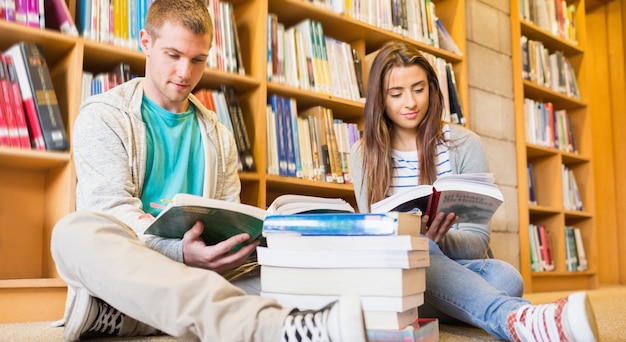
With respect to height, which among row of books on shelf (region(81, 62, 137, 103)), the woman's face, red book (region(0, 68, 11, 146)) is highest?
row of books on shelf (region(81, 62, 137, 103))

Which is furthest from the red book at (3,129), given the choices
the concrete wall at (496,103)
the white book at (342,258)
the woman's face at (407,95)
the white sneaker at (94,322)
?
the concrete wall at (496,103)

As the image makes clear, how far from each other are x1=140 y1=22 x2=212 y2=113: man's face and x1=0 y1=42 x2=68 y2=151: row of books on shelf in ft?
1.22

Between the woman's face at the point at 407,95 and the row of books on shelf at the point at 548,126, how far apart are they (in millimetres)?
1819

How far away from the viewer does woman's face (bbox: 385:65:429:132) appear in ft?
5.70

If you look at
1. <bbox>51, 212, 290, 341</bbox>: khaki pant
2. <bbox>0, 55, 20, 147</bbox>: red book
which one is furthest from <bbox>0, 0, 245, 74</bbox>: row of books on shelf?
<bbox>51, 212, 290, 341</bbox>: khaki pant

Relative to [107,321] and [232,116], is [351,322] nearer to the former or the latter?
[107,321]

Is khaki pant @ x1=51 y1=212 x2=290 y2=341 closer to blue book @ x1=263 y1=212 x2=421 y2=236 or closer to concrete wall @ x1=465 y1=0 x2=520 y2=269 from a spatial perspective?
blue book @ x1=263 y1=212 x2=421 y2=236

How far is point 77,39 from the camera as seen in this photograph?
71.3 inches

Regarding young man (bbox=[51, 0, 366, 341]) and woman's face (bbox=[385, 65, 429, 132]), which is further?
woman's face (bbox=[385, 65, 429, 132])

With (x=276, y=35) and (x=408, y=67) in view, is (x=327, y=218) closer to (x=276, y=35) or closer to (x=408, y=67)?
(x=408, y=67)

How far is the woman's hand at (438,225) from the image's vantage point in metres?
1.28

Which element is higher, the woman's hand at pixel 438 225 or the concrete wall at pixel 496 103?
the concrete wall at pixel 496 103

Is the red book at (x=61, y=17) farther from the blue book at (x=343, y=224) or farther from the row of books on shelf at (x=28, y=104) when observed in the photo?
the blue book at (x=343, y=224)

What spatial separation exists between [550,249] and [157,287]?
114 inches
